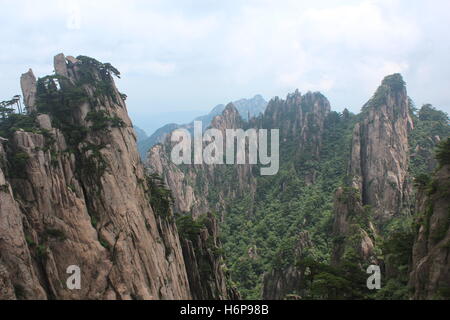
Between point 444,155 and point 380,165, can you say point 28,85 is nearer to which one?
point 444,155

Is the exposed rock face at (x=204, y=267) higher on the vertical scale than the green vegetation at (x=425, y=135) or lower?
lower

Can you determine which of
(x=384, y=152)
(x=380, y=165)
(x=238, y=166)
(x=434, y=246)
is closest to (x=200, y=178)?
(x=238, y=166)

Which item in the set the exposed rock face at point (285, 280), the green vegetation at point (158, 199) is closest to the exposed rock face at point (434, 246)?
the green vegetation at point (158, 199)

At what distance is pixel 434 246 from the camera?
2239 centimetres

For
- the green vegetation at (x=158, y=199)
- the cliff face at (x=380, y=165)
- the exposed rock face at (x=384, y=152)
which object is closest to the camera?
the green vegetation at (x=158, y=199)

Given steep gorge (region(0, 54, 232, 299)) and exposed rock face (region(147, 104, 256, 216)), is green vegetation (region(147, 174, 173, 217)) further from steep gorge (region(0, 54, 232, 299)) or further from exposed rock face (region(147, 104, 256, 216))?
exposed rock face (region(147, 104, 256, 216))

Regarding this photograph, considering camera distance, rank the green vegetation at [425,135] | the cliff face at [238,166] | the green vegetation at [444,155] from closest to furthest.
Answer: the green vegetation at [444,155]
the green vegetation at [425,135]
the cliff face at [238,166]

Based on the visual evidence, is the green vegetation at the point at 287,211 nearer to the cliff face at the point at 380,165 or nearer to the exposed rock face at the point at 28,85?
the cliff face at the point at 380,165

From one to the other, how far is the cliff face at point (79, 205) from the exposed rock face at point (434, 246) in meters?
17.7

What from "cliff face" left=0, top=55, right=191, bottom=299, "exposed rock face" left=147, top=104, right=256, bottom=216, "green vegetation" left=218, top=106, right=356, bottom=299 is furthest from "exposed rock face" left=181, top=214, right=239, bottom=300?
"exposed rock face" left=147, top=104, right=256, bottom=216

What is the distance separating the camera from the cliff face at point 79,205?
81.5 feet

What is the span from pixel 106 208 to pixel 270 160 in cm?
7775

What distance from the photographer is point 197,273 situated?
43688mm

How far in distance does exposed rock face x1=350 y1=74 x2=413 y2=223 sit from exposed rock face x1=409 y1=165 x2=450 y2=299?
40.9 meters
